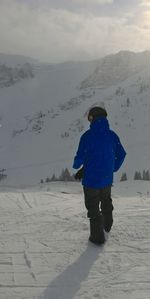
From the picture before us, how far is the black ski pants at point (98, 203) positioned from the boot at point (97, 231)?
0.22 feet

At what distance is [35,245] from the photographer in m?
7.53

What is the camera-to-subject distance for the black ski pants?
7.61 m

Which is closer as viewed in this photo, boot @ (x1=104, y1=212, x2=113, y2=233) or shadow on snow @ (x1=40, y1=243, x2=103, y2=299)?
shadow on snow @ (x1=40, y1=243, x2=103, y2=299)

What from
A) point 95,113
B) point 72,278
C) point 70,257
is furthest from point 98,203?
point 72,278

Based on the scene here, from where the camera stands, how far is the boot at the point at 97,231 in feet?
24.7

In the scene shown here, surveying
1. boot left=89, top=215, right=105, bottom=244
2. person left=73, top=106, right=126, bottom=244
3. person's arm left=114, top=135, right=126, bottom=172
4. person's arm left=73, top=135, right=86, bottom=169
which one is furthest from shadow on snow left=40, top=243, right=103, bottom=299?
person's arm left=114, top=135, right=126, bottom=172

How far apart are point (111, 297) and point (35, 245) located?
7.96ft

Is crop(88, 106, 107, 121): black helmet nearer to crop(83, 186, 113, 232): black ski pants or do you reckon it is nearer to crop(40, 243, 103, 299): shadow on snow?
crop(83, 186, 113, 232): black ski pants

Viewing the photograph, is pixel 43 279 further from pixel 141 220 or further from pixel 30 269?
pixel 141 220

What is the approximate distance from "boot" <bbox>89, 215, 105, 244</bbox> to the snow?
0.11 meters

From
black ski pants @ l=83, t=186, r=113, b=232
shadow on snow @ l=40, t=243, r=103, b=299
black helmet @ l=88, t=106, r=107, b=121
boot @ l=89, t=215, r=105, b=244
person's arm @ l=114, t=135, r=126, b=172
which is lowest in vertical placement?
shadow on snow @ l=40, t=243, r=103, b=299

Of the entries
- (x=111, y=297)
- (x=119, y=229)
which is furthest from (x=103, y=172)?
(x=111, y=297)

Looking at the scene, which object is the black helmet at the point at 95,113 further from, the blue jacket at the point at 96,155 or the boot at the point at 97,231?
the boot at the point at 97,231

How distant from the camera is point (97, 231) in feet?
24.8
